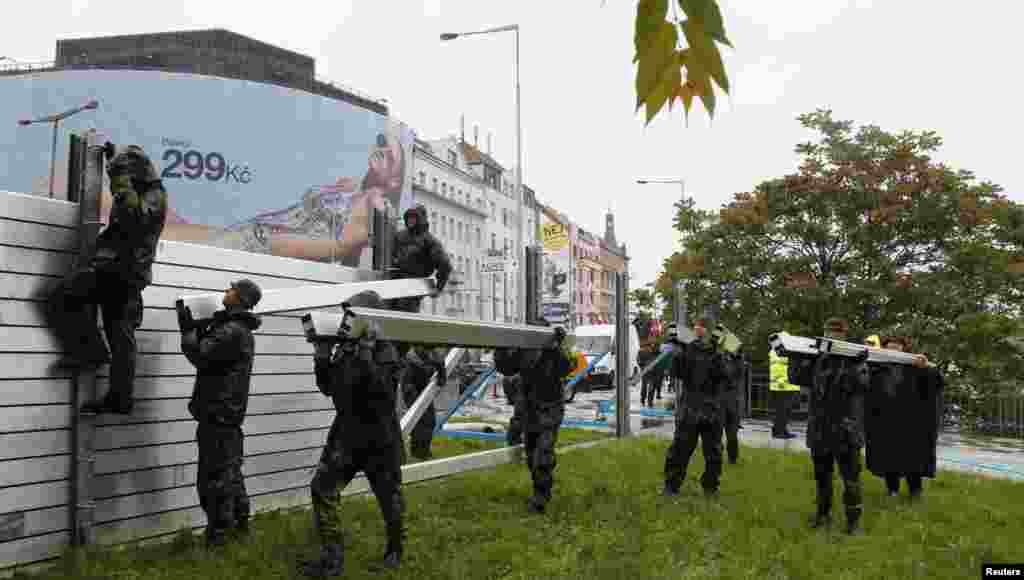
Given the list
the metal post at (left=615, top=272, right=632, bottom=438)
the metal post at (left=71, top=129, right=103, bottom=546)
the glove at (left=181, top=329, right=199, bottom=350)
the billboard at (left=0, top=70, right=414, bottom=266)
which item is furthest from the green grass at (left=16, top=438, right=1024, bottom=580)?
the billboard at (left=0, top=70, right=414, bottom=266)

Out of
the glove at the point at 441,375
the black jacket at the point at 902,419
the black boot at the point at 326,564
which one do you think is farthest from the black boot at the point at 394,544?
the black jacket at the point at 902,419

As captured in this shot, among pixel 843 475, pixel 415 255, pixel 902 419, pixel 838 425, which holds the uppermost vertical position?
pixel 415 255

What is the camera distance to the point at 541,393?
339 inches

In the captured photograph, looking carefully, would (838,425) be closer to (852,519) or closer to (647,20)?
(852,519)

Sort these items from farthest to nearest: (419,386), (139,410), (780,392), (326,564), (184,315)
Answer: (780,392) → (419,386) → (139,410) → (184,315) → (326,564)

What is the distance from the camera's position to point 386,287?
7.61 meters

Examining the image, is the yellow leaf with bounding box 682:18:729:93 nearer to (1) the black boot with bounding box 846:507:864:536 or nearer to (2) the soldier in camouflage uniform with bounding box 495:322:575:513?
(2) the soldier in camouflage uniform with bounding box 495:322:575:513

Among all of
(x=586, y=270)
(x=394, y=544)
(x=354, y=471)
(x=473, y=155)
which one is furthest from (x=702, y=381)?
(x=586, y=270)

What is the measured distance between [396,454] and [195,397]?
1554mm

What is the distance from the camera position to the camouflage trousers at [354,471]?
19.1 feet

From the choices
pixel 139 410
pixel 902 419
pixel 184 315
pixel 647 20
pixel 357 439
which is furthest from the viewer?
pixel 902 419

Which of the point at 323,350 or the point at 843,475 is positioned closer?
the point at 323,350

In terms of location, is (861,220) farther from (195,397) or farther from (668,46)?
(668,46)

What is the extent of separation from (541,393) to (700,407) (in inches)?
72.2
